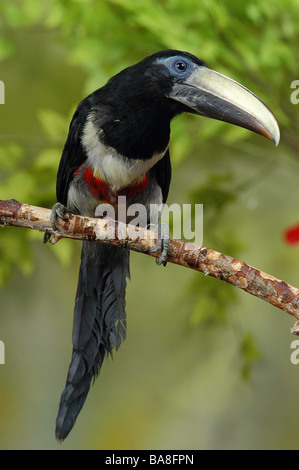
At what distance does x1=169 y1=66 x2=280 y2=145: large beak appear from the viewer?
1.41 metres

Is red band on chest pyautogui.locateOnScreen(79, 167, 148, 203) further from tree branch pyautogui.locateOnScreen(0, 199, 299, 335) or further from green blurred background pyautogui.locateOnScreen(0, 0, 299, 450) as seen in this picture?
green blurred background pyautogui.locateOnScreen(0, 0, 299, 450)

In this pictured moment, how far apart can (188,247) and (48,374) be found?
1.75 meters

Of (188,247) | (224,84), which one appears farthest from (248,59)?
(188,247)

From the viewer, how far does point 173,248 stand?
130 cm

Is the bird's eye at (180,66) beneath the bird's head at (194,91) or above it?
above

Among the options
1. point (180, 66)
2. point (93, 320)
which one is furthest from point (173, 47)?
point (93, 320)

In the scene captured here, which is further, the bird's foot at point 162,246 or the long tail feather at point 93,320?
the long tail feather at point 93,320

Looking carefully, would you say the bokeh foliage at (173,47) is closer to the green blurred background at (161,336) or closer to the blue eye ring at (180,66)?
the blue eye ring at (180,66)

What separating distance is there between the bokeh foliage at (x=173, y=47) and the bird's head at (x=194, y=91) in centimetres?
11

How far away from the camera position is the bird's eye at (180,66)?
1518 millimetres

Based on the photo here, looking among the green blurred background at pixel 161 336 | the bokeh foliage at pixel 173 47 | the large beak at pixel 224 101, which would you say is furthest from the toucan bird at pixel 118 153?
the green blurred background at pixel 161 336

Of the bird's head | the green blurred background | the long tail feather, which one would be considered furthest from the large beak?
the green blurred background

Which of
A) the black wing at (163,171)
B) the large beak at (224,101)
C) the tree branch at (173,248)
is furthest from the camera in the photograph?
the black wing at (163,171)

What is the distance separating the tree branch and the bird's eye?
18.7 inches
